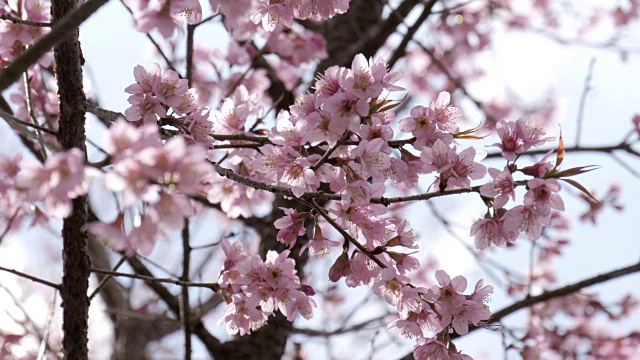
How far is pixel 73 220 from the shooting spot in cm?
168

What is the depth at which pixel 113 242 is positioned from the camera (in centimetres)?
122

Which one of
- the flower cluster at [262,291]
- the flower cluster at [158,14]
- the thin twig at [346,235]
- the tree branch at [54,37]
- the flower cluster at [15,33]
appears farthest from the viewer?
the flower cluster at [15,33]

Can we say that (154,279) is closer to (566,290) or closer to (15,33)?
(15,33)

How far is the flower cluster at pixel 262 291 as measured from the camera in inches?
65.9

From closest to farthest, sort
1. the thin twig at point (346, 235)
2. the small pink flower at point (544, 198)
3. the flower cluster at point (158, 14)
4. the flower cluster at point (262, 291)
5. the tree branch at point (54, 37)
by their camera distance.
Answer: the tree branch at point (54, 37) → the flower cluster at point (158, 14) → the small pink flower at point (544, 198) → the thin twig at point (346, 235) → the flower cluster at point (262, 291)

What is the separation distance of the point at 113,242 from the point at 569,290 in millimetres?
1896

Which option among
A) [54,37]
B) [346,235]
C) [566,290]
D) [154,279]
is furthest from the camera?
[566,290]

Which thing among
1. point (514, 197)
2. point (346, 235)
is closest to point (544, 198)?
point (514, 197)

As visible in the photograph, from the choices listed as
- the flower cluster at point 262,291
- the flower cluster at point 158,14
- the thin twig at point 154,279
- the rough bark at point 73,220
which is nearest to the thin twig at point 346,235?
the flower cluster at point 262,291

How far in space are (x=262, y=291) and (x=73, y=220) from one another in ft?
1.75

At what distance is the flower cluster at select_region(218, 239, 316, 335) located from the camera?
5.49 ft

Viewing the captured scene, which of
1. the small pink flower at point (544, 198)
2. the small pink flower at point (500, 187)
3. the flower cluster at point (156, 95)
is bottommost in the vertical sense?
the small pink flower at point (544, 198)

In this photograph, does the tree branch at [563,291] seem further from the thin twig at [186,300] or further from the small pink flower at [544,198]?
the small pink flower at [544,198]

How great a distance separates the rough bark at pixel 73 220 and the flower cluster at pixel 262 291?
1.29 ft
